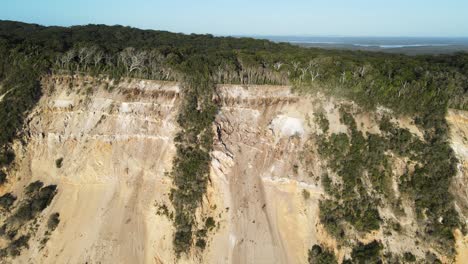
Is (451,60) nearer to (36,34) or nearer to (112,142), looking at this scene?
(112,142)

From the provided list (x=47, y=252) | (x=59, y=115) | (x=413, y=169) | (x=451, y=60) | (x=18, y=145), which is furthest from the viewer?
(x=451, y=60)

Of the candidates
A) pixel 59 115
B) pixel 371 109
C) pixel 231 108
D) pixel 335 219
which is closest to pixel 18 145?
pixel 59 115

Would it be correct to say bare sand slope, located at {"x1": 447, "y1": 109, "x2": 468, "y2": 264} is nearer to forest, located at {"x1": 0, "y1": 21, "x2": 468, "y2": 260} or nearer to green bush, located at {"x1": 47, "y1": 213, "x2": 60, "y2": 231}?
forest, located at {"x1": 0, "y1": 21, "x2": 468, "y2": 260}

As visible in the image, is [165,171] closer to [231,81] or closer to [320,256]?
[231,81]

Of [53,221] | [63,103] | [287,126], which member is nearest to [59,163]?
[53,221]

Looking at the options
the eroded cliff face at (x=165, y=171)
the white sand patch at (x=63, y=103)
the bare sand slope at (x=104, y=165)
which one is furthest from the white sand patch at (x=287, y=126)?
the white sand patch at (x=63, y=103)

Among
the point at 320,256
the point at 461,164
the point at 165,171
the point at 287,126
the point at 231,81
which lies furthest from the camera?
the point at 231,81
